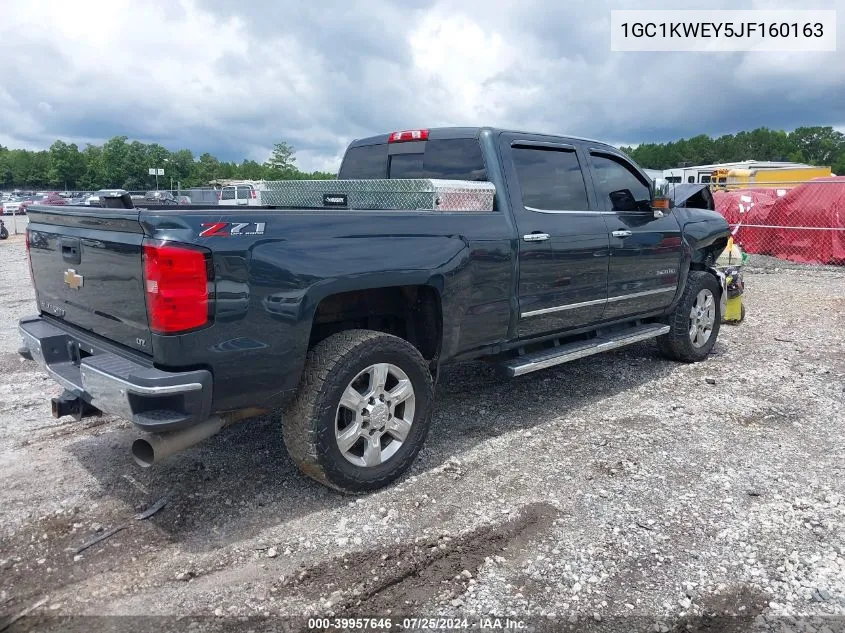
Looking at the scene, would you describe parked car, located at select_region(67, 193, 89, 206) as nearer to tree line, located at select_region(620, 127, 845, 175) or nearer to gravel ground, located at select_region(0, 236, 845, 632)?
gravel ground, located at select_region(0, 236, 845, 632)

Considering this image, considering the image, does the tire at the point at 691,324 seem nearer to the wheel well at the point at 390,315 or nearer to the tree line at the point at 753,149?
the wheel well at the point at 390,315

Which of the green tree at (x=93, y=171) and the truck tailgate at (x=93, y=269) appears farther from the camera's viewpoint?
the green tree at (x=93, y=171)

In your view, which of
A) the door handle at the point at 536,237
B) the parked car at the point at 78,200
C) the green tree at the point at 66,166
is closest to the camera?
the door handle at the point at 536,237

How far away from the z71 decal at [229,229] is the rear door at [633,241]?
2957 mm

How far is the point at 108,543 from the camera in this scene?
10.1ft

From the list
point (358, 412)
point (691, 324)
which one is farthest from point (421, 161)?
point (691, 324)

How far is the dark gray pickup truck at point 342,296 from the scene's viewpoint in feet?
9.27

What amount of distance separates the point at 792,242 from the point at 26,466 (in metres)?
15.1

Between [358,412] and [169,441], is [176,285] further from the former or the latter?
[358,412]

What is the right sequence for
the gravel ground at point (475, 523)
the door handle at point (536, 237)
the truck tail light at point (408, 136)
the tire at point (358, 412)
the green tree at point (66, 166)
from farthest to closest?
the green tree at point (66, 166), the truck tail light at point (408, 136), the door handle at point (536, 237), the tire at point (358, 412), the gravel ground at point (475, 523)

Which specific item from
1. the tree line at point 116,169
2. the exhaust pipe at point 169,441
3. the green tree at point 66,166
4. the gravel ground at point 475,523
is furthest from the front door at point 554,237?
the green tree at point 66,166

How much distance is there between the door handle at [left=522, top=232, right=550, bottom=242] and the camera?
4195 mm

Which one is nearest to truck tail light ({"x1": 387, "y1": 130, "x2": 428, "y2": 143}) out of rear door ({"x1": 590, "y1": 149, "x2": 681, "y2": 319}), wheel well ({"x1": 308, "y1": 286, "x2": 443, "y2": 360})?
rear door ({"x1": 590, "y1": 149, "x2": 681, "y2": 319})

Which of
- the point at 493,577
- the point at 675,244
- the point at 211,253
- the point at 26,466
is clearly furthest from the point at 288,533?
the point at 675,244
